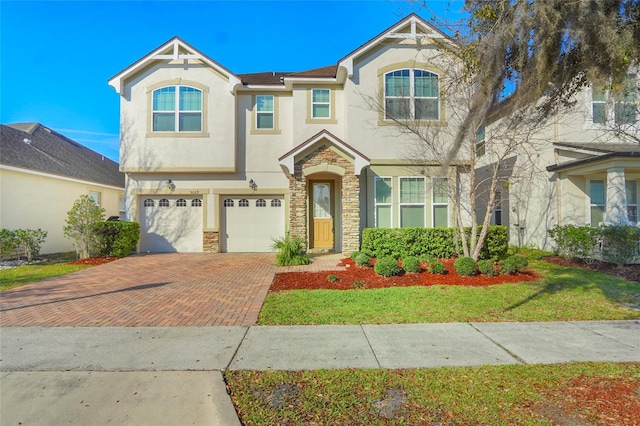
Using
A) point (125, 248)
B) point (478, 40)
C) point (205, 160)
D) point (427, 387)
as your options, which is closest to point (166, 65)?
point (205, 160)

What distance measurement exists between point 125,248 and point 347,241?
28.3 feet

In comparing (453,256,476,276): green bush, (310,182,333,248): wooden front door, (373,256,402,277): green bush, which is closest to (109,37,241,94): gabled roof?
(310,182,333,248): wooden front door

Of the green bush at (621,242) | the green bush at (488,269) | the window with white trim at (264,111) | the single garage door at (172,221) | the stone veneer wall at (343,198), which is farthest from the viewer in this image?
the single garage door at (172,221)

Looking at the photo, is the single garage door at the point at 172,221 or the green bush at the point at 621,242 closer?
the green bush at the point at 621,242

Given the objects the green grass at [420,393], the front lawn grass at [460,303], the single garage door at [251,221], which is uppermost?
the single garage door at [251,221]

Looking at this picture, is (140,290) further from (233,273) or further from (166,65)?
(166,65)

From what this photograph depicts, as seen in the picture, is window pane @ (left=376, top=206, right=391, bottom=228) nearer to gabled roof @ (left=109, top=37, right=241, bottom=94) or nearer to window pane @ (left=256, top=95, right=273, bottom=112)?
window pane @ (left=256, top=95, right=273, bottom=112)

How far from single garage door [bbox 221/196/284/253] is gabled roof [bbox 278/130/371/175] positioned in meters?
2.86

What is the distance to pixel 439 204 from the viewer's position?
1284 centimetres

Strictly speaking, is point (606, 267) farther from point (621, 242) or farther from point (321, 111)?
point (321, 111)

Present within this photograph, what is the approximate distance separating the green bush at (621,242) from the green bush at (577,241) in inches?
11.5

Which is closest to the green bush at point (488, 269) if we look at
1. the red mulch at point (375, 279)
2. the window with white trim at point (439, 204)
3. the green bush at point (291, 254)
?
the red mulch at point (375, 279)

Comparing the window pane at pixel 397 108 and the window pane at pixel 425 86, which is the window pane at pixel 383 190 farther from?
the window pane at pixel 425 86

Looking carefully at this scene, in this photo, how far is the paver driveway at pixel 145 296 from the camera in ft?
18.9
